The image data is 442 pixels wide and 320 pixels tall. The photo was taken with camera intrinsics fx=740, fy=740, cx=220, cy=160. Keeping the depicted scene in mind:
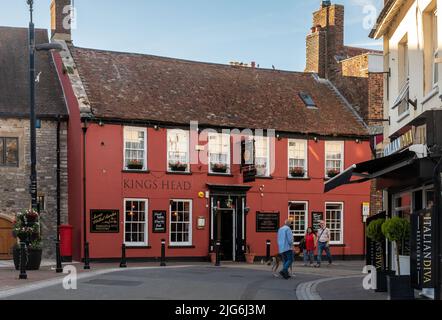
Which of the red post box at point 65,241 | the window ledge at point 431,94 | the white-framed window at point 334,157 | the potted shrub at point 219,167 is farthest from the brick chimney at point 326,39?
the window ledge at point 431,94

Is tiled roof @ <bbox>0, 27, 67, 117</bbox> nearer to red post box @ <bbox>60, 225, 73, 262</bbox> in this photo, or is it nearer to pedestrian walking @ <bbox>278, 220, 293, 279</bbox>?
red post box @ <bbox>60, 225, 73, 262</bbox>

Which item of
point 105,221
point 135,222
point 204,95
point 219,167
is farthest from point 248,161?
point 105,221

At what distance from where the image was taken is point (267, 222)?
32.0 meters

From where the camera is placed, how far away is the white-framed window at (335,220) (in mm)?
33344

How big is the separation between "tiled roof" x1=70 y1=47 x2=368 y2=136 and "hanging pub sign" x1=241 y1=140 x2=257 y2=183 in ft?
4.28

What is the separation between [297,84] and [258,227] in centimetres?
849

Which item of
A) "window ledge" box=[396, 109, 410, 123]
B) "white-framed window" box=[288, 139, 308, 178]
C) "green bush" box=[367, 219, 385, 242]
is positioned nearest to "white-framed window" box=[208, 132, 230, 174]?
"white-framed window" box=[288, 139, 308, 178]

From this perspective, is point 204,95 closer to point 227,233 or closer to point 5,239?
point 227,233

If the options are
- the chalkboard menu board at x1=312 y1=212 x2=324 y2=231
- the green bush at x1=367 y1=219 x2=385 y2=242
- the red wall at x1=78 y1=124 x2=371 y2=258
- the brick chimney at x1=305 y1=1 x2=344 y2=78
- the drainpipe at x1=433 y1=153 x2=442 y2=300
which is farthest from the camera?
the brick chimney at x1=305 y1=1 x2=344 y2=78

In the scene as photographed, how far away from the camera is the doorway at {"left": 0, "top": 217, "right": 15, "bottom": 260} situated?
96.1ft

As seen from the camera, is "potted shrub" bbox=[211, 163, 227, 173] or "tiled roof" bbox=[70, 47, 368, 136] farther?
"potted shrub" bbox=[211, 163, 227, 173]

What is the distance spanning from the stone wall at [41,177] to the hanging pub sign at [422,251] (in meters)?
19.0

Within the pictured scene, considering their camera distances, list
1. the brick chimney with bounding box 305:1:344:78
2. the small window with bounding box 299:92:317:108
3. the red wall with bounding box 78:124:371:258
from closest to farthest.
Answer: the red wall with bounding box 78:124:371:258 < the small window with bounding box 299:92:317:108 < the brick chimney with bounding box 305:1:344:78
